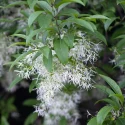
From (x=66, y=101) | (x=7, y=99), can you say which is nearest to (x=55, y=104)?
(x=66, y=101)

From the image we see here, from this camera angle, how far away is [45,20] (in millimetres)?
1771

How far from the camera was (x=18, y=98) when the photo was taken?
415 centimetres

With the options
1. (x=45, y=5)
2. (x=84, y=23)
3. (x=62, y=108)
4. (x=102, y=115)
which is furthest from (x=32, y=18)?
(x=62, y=108)

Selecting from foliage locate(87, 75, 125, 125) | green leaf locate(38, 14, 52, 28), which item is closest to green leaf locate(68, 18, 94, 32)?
green leaf locate(38, 14, 52, 28)

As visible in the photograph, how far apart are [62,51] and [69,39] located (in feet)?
0.28

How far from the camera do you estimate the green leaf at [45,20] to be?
5.78 feet

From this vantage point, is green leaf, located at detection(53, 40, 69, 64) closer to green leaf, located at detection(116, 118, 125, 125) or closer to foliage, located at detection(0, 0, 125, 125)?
foliage, located at detection(0, 0, 125, 125)

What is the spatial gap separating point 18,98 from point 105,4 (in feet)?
6.96

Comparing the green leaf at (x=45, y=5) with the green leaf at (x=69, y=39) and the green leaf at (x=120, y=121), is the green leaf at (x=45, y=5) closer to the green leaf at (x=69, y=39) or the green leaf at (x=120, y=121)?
the green leaf at (x=69, y=39)

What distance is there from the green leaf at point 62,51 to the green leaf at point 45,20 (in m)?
0.10

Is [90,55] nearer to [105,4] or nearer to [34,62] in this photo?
[34,62]

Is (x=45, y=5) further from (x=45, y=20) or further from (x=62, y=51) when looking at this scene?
(x=62, y=51)

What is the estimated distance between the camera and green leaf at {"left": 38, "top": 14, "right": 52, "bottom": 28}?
1.76m

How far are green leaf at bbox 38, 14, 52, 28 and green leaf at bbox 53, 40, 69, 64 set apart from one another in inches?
4.0
